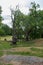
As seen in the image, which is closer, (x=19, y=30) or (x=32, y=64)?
(x=32, y=64)

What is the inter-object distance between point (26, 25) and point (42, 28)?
479 cm

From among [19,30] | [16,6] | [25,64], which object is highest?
[16,6]

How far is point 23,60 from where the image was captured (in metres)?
Result: 21.0

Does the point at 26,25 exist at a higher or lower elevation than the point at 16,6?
lower

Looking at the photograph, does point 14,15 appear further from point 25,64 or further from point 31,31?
point 25,64

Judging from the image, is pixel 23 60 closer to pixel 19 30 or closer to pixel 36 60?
pixel 36 60

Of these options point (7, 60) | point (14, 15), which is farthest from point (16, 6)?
point (7, 60)

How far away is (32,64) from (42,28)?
1629 inches

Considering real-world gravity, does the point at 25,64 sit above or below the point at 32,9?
below

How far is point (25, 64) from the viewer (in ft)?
63.7

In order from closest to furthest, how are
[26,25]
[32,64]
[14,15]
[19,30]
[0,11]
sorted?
1. [32,64]
2. [14,15]
3. [26,25]
4. [19,30]
5. [0,11]

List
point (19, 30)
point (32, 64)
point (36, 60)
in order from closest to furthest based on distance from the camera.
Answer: point (32, 64) → point (36, 60) → point (19, 30)

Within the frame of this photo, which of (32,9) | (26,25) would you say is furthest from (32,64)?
(32,9)

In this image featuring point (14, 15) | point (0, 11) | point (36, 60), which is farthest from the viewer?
point (0, 11)
